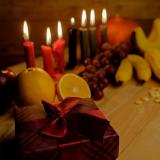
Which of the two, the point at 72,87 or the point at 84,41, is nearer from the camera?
the point at 72,87

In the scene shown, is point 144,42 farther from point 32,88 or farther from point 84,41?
point 32,88

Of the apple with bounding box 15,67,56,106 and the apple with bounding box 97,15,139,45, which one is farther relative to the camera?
the apple with bounding box 97,15,139,45

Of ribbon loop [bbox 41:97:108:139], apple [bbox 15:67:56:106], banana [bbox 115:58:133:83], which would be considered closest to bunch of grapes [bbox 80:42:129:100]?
banana [bbox 115:58:133:83]

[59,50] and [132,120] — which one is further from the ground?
[59,50]

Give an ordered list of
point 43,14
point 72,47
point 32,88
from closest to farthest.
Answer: point 32,88 → point 72,47 → point 43,14

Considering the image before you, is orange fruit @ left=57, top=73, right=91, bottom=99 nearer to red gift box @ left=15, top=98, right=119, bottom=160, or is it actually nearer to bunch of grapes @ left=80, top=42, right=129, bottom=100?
bunch of grapes @ left=80, top=42, right=129, bottom=100

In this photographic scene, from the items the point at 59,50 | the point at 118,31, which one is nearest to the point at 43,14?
the point at 118,31

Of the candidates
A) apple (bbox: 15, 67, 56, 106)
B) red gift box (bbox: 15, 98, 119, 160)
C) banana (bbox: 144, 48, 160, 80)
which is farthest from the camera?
banana (bbox: 144, 48, 160, 80)

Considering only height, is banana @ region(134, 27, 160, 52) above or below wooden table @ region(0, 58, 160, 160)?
above
